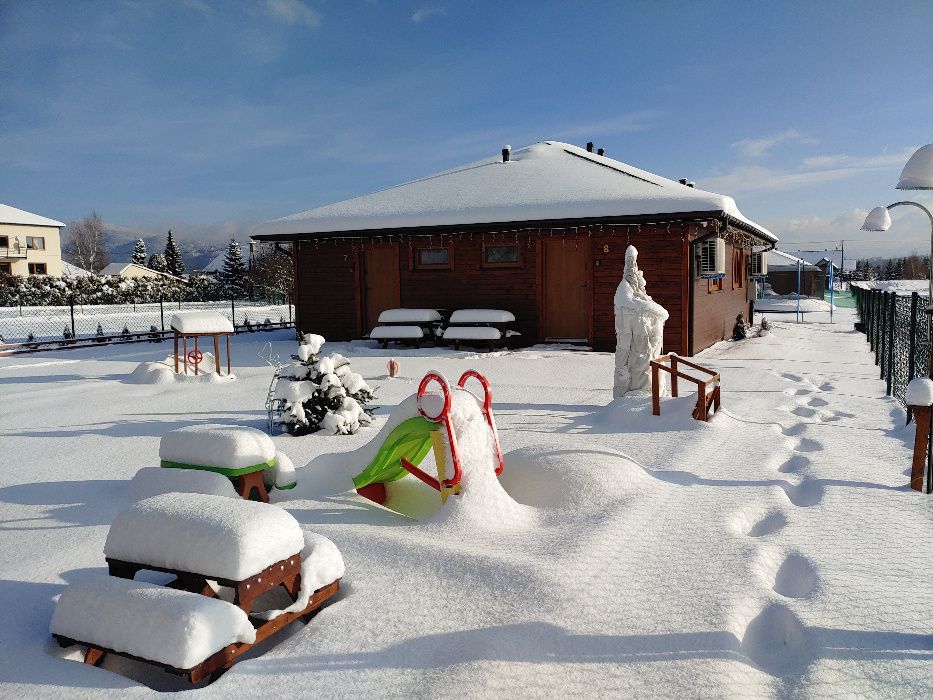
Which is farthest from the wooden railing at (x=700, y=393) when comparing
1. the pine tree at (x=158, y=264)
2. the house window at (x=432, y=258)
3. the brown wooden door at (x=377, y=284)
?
the pine tree at (x=158, y=264)

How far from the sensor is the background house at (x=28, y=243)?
49.6 metres

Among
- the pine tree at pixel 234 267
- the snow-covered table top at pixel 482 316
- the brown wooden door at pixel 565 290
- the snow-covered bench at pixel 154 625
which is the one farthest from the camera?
the pine tree at pixel 234 267

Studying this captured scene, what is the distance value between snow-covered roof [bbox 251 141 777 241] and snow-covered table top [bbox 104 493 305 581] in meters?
11.3

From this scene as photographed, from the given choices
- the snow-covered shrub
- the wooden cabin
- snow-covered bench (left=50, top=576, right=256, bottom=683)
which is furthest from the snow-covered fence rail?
snow-covered bench (left=50, top=576, right=256, bottom=683)

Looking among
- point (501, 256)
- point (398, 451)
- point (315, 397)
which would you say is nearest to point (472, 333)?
point (501, 256)

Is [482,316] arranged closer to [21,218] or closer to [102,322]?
[102,322]

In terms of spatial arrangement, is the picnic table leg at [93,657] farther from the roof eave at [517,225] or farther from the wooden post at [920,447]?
the roof eave at [517,225]

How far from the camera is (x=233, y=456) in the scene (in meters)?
4.76

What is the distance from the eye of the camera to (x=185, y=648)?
2.60m

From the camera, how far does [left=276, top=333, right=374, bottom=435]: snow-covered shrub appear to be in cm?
707

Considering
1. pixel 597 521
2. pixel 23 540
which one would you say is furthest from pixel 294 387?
pixel 597 521

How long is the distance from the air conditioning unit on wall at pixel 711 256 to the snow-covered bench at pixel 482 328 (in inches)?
169

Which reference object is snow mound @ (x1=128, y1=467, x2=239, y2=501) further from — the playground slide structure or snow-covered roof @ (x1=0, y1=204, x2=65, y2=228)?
snow-covered roof @ (x1=0, y1=204, x2=65, y2=228)

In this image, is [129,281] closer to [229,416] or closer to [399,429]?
[229,416]
